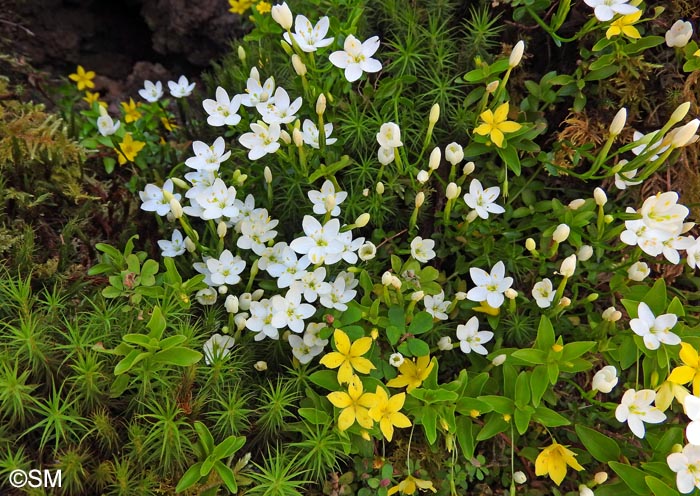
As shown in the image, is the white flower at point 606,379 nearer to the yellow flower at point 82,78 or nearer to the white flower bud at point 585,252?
the white flower bud at point 585,252

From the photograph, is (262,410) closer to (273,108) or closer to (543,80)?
(273,108)

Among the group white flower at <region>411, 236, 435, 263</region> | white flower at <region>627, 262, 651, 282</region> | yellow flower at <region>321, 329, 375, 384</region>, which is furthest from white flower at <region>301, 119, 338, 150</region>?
white flower at <region>627, 262, 651, 282</region>

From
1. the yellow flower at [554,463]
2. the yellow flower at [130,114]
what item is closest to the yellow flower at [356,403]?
the yellow flower at [554,463]

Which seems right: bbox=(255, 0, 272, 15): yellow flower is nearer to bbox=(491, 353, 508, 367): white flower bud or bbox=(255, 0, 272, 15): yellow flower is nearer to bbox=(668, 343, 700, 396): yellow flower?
bbox=(491, 353, 508, 367): white flower bud

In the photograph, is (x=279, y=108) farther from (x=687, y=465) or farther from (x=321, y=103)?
(x=687, y=465)

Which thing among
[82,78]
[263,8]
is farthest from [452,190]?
[82,78]

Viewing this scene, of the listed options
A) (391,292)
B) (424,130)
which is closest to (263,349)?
(391,292)
